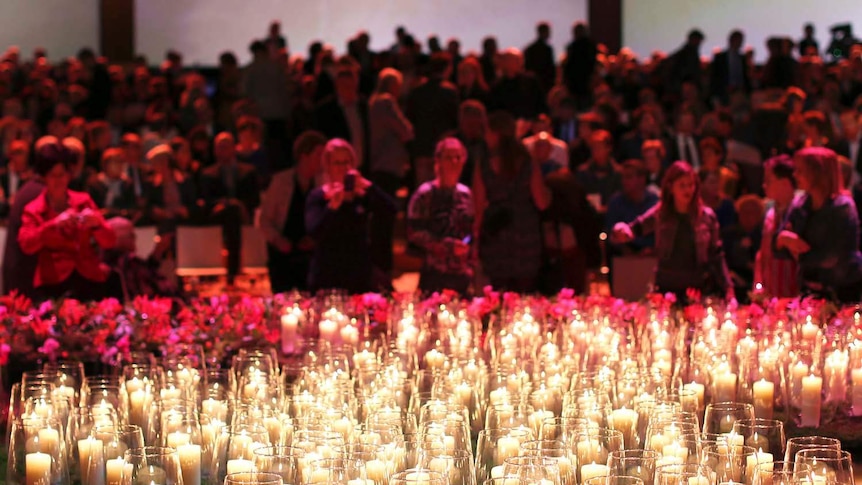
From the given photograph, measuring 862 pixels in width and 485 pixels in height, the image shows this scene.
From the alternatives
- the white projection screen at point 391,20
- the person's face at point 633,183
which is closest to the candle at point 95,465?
the person's face at point 633,183

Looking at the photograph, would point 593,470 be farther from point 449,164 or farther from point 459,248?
point 449,164

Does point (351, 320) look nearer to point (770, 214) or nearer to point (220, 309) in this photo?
point (220, 309)

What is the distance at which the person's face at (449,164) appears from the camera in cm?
791

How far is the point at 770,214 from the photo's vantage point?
786cm

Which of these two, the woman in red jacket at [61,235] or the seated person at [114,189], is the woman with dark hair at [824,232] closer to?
the woman in red jacket at [61,235]

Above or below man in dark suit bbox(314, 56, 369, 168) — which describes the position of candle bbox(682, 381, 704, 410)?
below

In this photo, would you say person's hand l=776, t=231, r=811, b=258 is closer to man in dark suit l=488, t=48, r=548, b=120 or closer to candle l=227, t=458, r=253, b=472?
candle l=227, t=458, r=253, b=472

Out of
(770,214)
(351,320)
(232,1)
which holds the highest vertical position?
(232,1)

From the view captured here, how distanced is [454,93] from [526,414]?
26.8 ft

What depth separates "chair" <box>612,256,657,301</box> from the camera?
972 cm

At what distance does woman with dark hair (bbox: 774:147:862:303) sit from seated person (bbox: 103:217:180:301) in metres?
3.75

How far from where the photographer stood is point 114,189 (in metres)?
11.3

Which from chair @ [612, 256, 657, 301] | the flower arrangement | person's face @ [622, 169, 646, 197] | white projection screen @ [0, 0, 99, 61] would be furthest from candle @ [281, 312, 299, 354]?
white projection screen @ [0, 0, 99, 61]

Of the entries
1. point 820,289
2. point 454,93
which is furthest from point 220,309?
point 454,93
